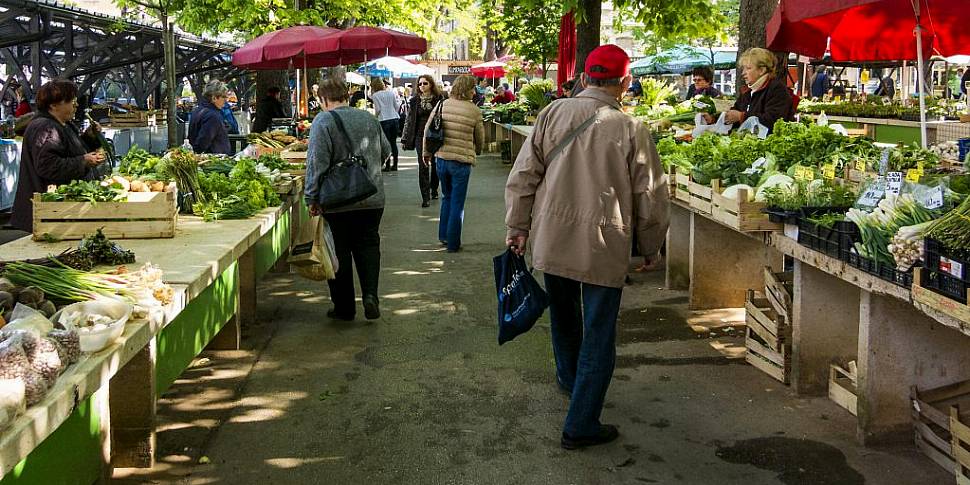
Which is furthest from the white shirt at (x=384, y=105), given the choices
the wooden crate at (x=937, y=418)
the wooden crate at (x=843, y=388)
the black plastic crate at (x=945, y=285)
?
the black plastic crate at (x=945, y=285)

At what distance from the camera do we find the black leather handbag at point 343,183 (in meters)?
6.95

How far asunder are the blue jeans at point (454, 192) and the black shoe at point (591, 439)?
213 inches

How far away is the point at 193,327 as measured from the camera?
17.6 feet

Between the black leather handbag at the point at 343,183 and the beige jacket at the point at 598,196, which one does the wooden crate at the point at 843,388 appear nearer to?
the beige jacket at the point at 598,196

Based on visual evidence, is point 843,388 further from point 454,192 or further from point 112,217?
point 454,192

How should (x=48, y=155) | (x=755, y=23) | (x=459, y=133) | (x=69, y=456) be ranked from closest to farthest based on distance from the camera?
(x=69, y=456) < (x=48, y=155) < (x=459, y=133) < (x=755, y=23)

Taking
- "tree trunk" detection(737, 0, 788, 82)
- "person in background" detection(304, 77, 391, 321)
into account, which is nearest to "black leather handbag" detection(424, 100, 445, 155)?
"person in background" detection(304, 77, 391, 321)

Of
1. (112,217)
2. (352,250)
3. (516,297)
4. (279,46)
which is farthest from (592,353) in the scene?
(279,46)

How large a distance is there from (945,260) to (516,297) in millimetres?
2026

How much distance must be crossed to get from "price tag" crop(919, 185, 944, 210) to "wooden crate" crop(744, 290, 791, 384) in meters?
1.43

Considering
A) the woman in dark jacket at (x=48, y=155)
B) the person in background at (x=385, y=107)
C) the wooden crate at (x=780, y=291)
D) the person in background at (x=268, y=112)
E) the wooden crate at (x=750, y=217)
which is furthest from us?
the person in background at (x=385, y=107)

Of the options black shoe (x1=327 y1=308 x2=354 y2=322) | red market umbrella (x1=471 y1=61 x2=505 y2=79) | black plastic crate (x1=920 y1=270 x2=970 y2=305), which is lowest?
black shoe (x1=327 y1=308 x2=354 y2=322)

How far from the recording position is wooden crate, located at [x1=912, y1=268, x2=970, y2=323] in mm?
3847

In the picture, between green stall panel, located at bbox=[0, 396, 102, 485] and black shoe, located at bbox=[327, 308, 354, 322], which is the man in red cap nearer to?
green stall panel, located at bbox=[0, 396, 102, 485]
